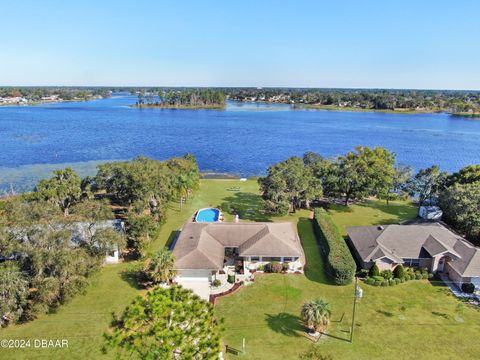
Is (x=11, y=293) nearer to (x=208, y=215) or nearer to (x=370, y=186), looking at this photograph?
(x=208, y=215)

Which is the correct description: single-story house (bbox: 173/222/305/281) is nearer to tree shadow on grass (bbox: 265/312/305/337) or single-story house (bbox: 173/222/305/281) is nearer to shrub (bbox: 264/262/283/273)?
shrub (bbox: 264/262/283/273)

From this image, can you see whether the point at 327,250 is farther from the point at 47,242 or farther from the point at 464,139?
the point at 464,139

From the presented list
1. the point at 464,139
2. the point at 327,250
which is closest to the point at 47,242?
the point at 327,250

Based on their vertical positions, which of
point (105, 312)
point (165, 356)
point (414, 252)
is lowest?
point (105, 312)

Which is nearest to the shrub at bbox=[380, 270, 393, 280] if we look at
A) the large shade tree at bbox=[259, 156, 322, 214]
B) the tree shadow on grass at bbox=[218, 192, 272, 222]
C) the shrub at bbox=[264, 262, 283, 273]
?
the shrub at bbox=[264, 262, 283, 273]

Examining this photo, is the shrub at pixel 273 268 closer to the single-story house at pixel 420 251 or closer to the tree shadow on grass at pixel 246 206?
the single-story house at pixel 420 251

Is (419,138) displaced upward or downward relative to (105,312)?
upward
